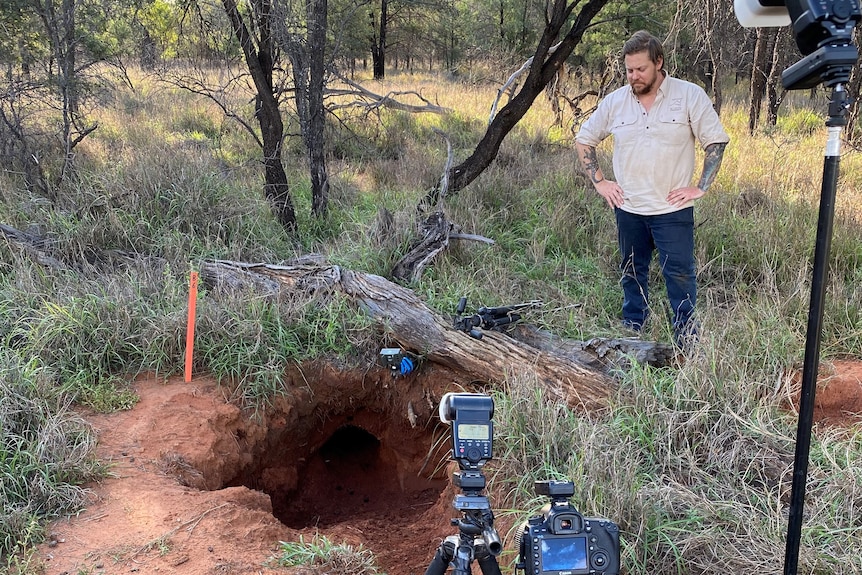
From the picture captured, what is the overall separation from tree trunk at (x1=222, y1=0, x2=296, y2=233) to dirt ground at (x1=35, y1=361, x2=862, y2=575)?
84.9 inches

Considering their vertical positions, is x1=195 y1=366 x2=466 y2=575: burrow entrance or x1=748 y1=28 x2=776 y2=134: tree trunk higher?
x1=748 y1=28 x2=776 y2=134: tree trunk

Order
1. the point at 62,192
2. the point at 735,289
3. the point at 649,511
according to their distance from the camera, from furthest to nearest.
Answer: the point at 62,192
the point at 735,289
the point at 649,511

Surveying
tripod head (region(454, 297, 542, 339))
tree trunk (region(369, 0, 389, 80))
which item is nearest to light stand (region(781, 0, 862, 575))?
tripod head (region(454, 297, 542, 339))

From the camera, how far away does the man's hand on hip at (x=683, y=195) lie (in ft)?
12.2

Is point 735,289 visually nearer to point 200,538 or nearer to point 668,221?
point 668,221

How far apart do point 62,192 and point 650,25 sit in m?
12.6

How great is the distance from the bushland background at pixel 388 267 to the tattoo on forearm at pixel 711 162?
791 millimetres

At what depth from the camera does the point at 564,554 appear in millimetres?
1715

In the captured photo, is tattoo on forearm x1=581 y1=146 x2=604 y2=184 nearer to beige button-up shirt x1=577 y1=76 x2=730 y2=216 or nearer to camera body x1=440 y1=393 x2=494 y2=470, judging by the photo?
beige button-up shirt x1=577 y1=76 x2=730 y2=216

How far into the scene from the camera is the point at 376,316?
4.03m

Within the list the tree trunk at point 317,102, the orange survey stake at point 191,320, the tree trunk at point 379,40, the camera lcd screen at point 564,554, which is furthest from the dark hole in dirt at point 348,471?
the tree trunk at point 379,40

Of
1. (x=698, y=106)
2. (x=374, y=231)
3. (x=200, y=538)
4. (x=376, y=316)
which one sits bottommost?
(x=200, y=538)

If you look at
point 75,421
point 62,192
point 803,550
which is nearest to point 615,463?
point 803,550

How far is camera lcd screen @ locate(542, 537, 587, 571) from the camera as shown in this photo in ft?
5.57
